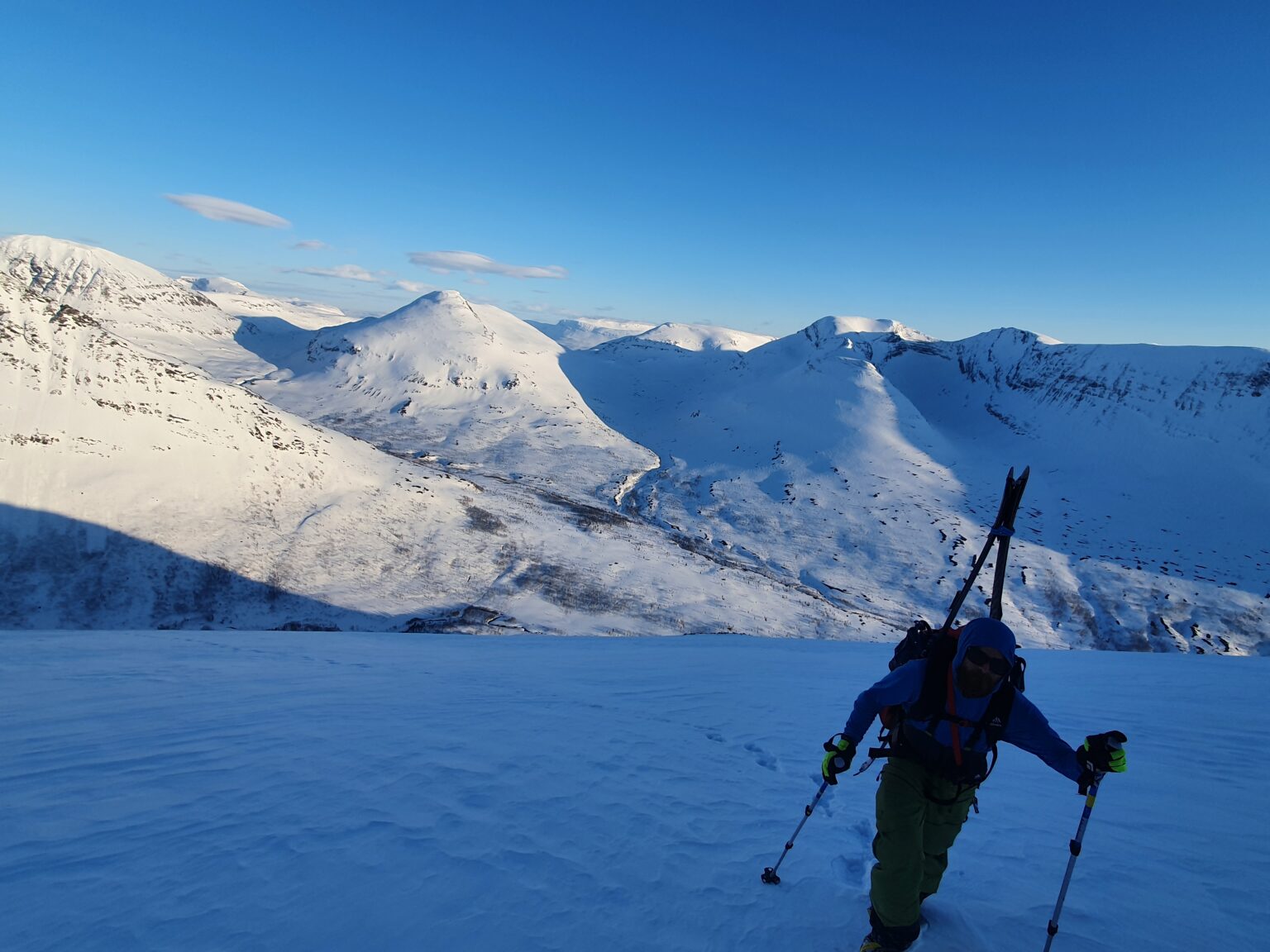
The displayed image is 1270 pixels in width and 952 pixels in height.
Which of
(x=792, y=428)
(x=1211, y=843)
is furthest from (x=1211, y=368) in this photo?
(x=1211, y=843)

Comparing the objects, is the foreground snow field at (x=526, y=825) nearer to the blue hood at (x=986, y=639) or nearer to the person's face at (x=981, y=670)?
the person's face at (x=981, y=670)

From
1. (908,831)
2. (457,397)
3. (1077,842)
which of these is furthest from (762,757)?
(457,397)

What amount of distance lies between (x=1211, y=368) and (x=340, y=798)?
113 metres

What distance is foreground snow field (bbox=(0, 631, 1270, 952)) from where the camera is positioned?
4020mm

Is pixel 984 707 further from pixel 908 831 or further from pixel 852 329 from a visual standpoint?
pixel 852 329

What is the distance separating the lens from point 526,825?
5.36 m

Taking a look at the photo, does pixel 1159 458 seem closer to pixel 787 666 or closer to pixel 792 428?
pixel 792 428

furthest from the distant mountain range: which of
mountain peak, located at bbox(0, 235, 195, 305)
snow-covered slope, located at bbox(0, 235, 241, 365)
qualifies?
mountain peak, located at bbox(0, 235, 195, 305)

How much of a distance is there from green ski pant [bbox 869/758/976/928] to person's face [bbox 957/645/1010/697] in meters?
0.67

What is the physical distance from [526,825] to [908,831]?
3.32m

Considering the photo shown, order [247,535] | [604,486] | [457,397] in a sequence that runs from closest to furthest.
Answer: [247,535], [604,486], [457,397]

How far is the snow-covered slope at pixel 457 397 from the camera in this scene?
62500 millimetres

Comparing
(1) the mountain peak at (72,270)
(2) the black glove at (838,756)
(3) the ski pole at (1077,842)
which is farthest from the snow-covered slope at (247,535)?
(1) the mountain peak at (72,270)

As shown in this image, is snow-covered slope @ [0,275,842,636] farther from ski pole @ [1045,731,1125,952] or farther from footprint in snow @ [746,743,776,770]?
ski pole @ [1045,731,1125,952]
